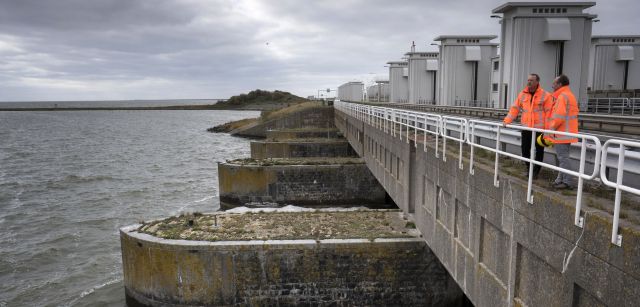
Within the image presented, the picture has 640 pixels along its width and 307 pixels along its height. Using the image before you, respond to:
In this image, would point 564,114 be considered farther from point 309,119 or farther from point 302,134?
point 309,119

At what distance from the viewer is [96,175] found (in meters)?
36.4

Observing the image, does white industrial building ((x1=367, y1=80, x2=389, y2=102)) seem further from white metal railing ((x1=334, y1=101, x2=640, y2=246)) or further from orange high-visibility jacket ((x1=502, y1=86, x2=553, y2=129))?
orange high-visibility jacket ((x1=502, y1=86, x2=553, y2=129))

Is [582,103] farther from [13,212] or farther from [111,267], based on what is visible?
[13,212]

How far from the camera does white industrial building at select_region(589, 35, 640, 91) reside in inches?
1334

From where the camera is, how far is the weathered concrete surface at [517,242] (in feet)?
14.3

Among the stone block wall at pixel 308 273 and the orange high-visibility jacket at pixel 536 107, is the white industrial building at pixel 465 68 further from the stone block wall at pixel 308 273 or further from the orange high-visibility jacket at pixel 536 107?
the orange high-visibility jacket at pixel 536 107

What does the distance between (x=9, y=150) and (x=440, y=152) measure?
61063 millimetres

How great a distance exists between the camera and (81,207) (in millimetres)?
26109

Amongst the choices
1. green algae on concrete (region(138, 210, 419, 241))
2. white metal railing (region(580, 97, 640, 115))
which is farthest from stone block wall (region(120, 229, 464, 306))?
white metal railing (region(580, 97, 640, 115))

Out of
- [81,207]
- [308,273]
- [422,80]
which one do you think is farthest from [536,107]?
[422,80]

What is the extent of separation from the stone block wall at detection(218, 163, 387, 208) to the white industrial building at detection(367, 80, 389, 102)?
64.2 metres

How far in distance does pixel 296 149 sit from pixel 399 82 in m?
32.4

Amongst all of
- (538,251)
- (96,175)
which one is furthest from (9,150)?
(538,251)

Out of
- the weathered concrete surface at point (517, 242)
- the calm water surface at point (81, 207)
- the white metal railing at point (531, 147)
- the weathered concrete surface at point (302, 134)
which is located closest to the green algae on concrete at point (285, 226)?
the weathered concrete surface at point (517, 242)
